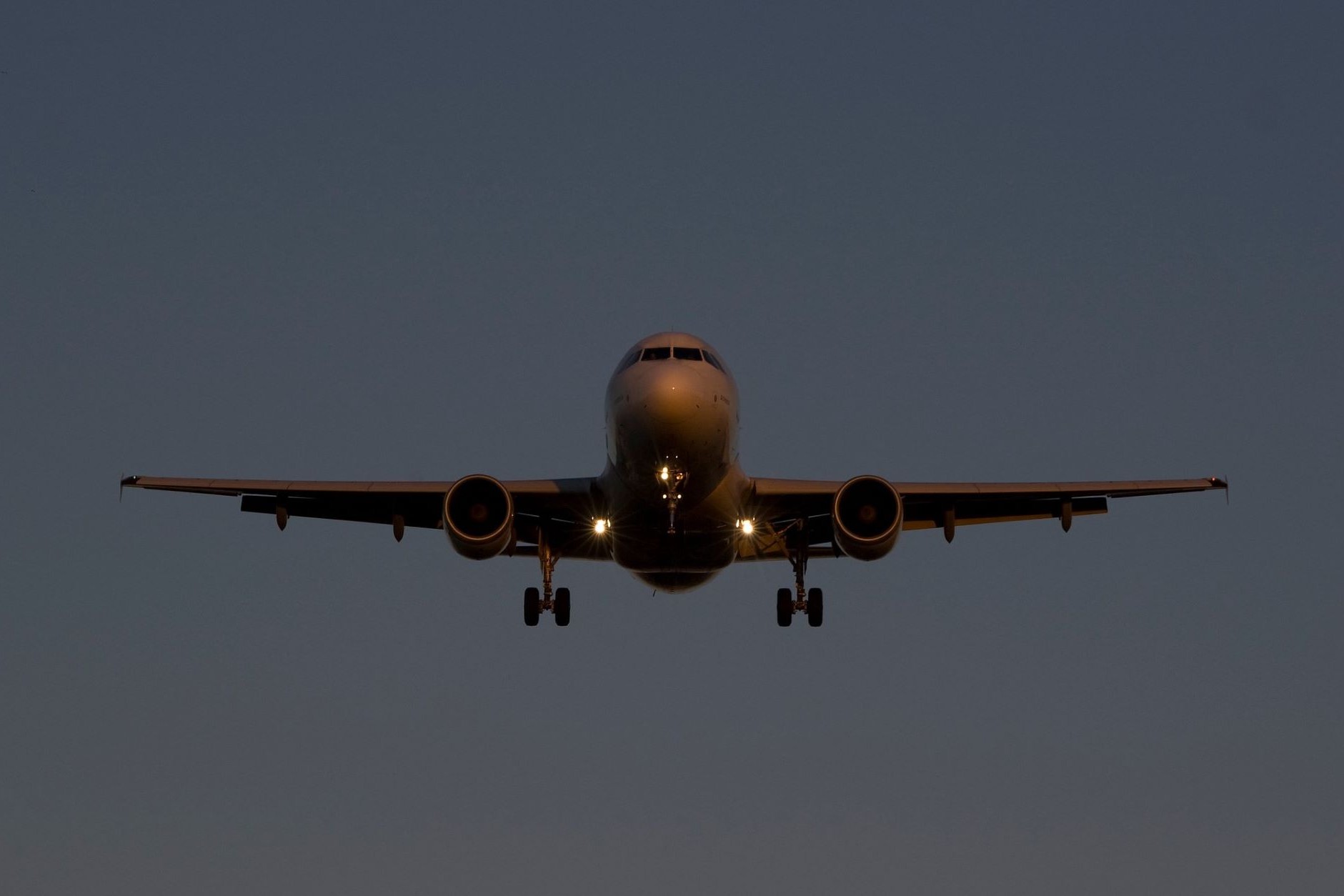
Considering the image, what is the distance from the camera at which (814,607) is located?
135ft

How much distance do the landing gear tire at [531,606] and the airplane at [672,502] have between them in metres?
0.04

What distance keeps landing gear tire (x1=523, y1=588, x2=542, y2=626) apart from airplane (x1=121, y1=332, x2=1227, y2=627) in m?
0.04

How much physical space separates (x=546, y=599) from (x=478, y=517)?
14.9 feet

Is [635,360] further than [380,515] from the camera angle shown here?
No

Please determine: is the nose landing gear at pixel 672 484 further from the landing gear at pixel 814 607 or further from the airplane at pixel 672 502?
the landing gear at pixel 814 607

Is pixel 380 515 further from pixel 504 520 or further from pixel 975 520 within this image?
pixel 975 520

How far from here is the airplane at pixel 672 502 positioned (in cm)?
3281

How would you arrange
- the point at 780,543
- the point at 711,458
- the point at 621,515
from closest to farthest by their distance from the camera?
1. the point at 711,458
2. the point at 621,515
3. the point at 780,543

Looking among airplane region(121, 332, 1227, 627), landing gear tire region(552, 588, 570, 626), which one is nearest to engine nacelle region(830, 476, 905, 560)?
airplane region(121, 332, 1227, 627)

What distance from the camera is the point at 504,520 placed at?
114 feet

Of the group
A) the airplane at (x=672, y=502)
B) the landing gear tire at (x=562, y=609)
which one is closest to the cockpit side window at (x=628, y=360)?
the airplane at (x=672, y=502)

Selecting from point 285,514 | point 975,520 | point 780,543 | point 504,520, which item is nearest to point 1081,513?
point 975,520

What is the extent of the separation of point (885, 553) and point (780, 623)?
22.3 feet

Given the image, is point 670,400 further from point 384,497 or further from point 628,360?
point 384,497
